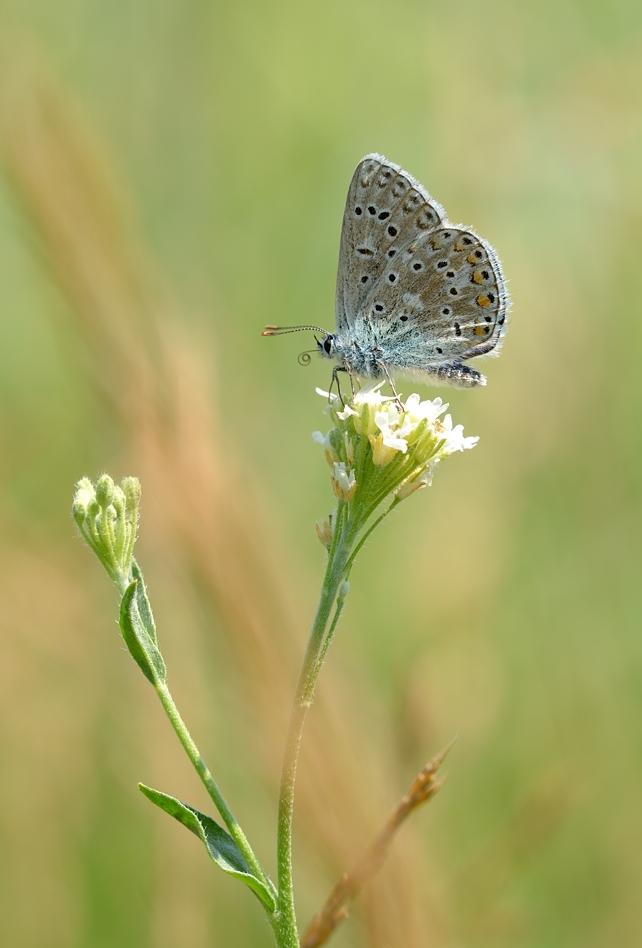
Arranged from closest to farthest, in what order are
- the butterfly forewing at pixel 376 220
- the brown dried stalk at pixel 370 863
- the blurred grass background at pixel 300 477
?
1. the brown dried stalk at pixel 370 863
2. the blurred grass background at pixel 300 477
3. the butterfly forewing at pixel 376 220

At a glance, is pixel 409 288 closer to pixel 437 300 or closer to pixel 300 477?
pixel 437 300

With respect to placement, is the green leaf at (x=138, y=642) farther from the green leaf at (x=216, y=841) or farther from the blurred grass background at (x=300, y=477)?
the blurred grass background at (x=300, y=477)

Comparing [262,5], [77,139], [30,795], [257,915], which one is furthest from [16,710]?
[262,5]

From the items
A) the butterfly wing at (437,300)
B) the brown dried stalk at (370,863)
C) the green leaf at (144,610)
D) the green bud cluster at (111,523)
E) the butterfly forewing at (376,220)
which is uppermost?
the butterfly forewing at (376,220)

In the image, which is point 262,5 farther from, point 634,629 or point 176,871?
point 176,871

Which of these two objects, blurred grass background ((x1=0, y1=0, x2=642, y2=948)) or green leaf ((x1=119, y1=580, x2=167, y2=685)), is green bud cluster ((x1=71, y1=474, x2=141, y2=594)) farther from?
blurred grass background ((x1=0, y1=0, x2=642, y2=948))

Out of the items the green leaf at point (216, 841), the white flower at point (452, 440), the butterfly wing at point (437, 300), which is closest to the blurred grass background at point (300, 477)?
the green leaf at point (216, 841)

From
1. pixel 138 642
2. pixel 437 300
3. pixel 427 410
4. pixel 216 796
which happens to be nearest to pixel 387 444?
pixel 427 410
